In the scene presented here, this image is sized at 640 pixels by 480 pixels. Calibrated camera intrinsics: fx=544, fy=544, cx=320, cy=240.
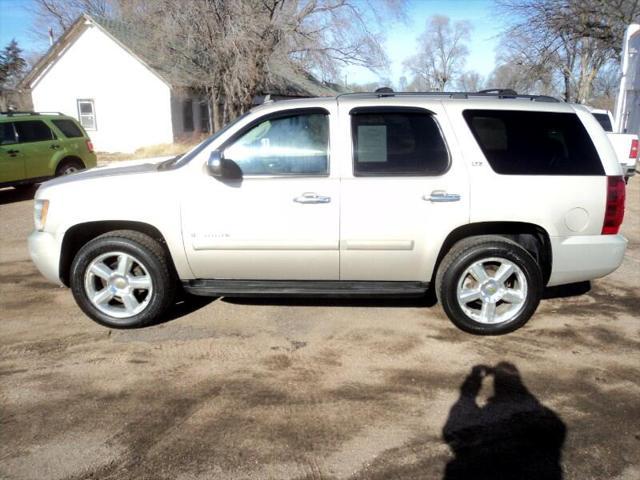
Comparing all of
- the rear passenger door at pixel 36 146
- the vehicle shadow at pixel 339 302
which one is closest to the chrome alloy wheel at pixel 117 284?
the vehicle shadow at pixel 339 302

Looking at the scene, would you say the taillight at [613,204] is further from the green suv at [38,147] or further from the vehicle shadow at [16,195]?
the vehicle shadow at [16,195]

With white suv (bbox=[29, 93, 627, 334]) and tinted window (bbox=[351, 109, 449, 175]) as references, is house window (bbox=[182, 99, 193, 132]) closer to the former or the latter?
white suv (bbox=[29, 93, 627, 334])

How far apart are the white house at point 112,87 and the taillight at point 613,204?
22.3 meters

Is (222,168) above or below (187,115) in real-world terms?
below

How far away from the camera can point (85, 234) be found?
4551mm

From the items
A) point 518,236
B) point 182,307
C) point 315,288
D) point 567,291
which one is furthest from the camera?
point 567,291

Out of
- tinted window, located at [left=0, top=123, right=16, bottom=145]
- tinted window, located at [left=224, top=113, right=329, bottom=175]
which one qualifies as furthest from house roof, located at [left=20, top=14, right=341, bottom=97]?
tinted window, located at [left=224, top=113, right=329, bottom=175]

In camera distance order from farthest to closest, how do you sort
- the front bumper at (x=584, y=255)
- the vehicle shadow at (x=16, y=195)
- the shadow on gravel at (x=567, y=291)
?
the vehicle shadow at (x=16, y=195)
the shadow on gravel at (x=567, y=291)
the front bumper at (x=584, y=255)

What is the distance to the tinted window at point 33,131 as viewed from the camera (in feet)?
36.1

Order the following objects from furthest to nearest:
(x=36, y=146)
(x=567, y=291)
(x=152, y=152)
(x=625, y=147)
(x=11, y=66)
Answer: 1. (x=11, y=66)
2. (x=152, y=152)
3. (x=625, y=147)
4. (x=36, y=146)
5. (x=567, y=291)

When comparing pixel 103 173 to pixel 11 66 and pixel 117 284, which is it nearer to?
pixel 117 284

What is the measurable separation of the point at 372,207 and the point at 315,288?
0.80 meters

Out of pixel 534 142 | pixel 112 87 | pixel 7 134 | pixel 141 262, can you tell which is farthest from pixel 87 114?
pixel 534 142

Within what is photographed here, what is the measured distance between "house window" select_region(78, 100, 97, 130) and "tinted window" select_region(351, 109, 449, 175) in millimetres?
24994
